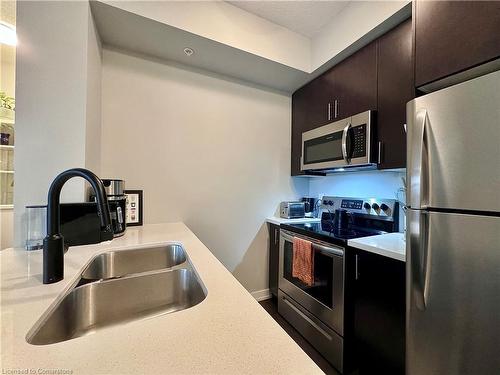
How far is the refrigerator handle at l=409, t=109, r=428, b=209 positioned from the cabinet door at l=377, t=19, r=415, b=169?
0.53 metres

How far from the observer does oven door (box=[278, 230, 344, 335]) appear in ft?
4.44

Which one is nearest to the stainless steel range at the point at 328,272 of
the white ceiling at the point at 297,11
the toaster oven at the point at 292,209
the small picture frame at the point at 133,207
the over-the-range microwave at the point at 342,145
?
the toaster oven at the point at 292,209

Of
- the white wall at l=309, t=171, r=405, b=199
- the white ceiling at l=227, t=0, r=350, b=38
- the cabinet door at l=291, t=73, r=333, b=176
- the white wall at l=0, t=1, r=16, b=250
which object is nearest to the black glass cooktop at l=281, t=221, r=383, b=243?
the white wall at l=309, t=171, r=405, b=199

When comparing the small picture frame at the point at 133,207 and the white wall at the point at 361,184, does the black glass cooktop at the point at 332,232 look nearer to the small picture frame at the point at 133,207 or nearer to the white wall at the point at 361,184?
the white wall at the point at 361,184

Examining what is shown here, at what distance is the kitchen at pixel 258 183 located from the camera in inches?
23.2

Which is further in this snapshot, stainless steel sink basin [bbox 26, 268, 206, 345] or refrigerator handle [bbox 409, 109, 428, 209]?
refrigerator handle [bbox 409, 109, 428, 209]

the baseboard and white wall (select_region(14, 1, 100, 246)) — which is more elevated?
white wall (select_region(14, 1, 100, 246))

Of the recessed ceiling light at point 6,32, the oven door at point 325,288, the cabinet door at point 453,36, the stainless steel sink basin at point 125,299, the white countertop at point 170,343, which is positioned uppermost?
the recessed ceiling light at point 6,32

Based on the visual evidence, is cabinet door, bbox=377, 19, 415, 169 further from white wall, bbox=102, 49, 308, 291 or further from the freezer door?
white wall, bbox=102, 49, 308, 291

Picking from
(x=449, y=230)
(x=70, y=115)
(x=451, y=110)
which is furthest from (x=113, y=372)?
(x=70, y=115)

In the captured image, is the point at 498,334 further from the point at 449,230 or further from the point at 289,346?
the point at 289,346

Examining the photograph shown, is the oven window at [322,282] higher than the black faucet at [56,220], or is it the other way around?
the black faucet at [56,220]

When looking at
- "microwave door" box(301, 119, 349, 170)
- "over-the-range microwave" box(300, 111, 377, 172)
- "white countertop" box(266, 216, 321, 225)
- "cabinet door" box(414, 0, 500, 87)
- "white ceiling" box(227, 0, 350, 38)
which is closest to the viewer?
"cabinet door" box(414, 0, 500, 87)

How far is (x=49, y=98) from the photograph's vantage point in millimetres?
1152
